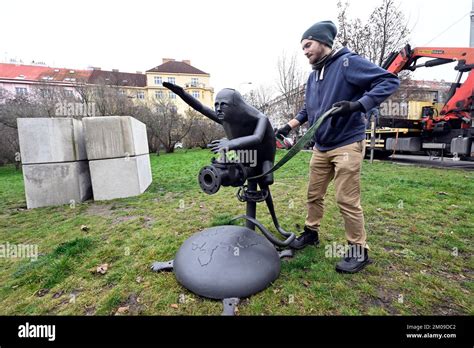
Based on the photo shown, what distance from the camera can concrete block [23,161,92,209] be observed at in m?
4.52

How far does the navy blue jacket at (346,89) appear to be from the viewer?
1793 millimetres

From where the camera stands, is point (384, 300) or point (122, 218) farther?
point (122, 218)

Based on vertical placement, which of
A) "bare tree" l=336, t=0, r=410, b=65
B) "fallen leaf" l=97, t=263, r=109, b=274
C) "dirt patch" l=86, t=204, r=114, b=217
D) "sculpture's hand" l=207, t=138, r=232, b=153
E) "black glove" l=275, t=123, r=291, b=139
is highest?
"bare tree" l=336, t=0, r=410, b=65

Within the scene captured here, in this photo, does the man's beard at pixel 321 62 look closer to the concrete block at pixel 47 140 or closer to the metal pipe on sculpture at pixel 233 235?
the metal pipe on sculpture at pixel 233 235

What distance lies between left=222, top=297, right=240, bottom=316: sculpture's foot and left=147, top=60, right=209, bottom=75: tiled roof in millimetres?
49255

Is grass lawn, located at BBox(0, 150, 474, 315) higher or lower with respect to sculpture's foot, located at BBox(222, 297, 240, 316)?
lower

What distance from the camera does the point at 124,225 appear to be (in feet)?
11.2

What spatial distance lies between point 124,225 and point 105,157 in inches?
80.4

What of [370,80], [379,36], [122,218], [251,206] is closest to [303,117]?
[370,80]

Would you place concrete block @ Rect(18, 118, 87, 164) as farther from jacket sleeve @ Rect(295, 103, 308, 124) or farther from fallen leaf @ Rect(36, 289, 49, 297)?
jacket sleeve @ Rect(295, 103, 308, 124)

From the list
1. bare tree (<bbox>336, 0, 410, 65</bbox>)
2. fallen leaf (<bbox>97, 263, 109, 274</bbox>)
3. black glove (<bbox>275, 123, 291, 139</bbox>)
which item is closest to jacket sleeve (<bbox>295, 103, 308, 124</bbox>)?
black glove (<bbox>275, 123, 291, 139</bbox>)

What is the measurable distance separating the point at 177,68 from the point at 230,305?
1989 inches

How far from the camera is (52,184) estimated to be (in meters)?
4.61

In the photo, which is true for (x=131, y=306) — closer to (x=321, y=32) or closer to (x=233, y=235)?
(x=233, y=235)
